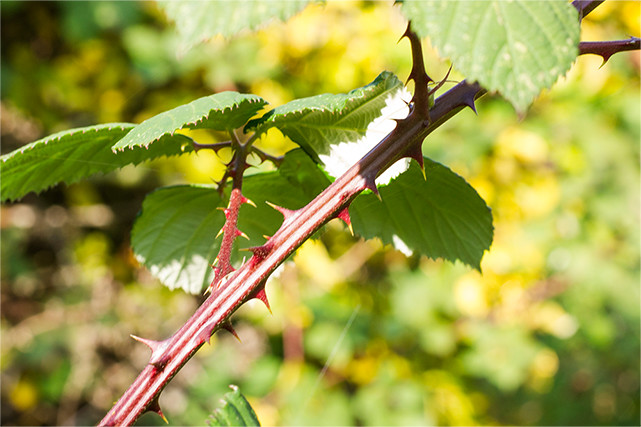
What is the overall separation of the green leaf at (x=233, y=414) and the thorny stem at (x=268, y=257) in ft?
0.24

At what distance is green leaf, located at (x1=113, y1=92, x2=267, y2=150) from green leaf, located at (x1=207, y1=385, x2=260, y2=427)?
180mm

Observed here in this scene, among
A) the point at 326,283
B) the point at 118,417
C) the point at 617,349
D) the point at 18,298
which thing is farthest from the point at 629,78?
the point at 18,298

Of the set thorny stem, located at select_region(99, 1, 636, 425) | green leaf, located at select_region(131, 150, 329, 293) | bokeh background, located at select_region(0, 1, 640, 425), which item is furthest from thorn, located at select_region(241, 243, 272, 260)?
bokeh background, located at select_region(0, 1, 640, 425)

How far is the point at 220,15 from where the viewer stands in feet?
1.02

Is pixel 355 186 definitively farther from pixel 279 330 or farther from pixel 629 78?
pixel 629 78

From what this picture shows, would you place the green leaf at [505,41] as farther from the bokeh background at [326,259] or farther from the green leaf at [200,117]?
the bokeh background at [326,259]

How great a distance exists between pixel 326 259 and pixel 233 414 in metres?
1.51

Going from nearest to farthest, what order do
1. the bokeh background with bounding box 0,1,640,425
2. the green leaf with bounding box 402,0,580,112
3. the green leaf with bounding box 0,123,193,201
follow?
the green leaf with bounding box 402,0,580,112 → the green leaf with bounding box 0,123,193,201 → the bokeh background with bounding box 0,1,640,425

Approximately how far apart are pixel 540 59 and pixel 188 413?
1.82 metres

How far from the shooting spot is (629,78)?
202cm

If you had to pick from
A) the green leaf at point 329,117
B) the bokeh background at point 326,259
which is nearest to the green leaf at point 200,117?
the green leaf at point 329,117

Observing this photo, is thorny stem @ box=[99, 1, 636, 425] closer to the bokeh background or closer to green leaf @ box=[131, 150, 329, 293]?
green leaf @ box=[131, 150, 329, 293]

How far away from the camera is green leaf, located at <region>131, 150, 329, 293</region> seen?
0.45 metres

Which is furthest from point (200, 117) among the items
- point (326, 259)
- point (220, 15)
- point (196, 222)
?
point (326, 259)
